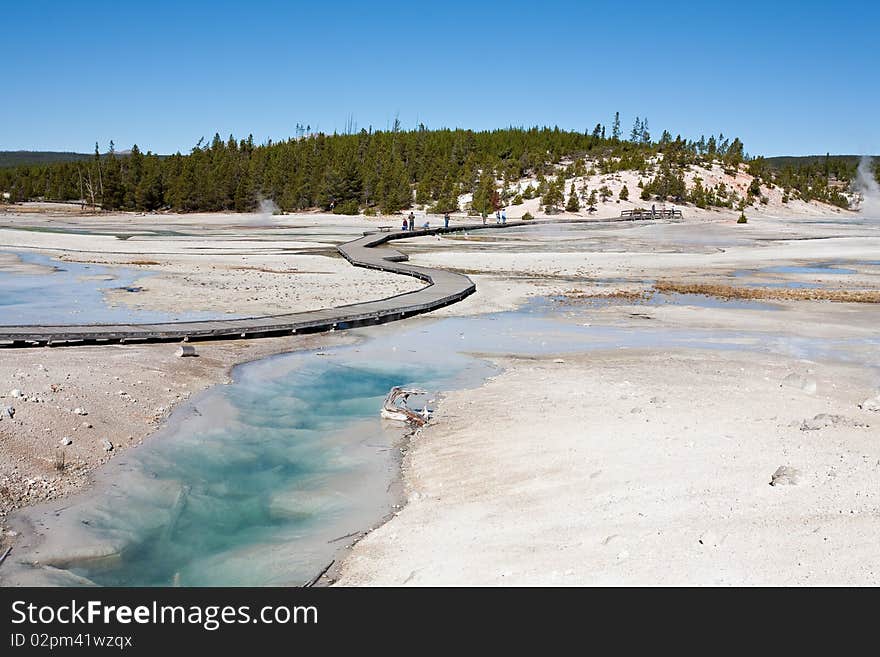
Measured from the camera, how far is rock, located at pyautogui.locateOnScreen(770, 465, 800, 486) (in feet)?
25.5

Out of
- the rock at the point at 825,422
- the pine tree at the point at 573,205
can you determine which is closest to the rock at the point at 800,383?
the rock at the point at 825,422

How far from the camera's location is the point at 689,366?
14133 mm

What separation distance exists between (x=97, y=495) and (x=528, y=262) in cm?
2731

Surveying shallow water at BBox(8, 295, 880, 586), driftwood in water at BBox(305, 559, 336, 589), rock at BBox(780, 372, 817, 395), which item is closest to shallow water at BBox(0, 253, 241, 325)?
shallow water at BBox(8, 295, 880, 586)

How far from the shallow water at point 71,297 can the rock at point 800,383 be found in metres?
12.3

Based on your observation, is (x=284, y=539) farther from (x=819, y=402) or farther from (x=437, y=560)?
(x=819, y=402)

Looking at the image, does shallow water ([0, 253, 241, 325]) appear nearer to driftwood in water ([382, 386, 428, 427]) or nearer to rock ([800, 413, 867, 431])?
driftwood in water ([382, 386, 428, 427])

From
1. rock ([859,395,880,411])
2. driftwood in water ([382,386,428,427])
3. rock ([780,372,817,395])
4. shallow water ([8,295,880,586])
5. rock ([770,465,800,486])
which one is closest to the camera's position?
shallow water ([8,295,880,586])

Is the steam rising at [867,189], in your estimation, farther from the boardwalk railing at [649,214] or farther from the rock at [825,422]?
the rock at [825,422]

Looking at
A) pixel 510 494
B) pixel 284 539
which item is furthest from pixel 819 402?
pixel 284 539

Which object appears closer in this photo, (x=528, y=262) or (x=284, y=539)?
(x=284, y=539)

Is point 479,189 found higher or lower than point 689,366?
higher

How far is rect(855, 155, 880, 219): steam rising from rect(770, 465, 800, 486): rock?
9396 cm
